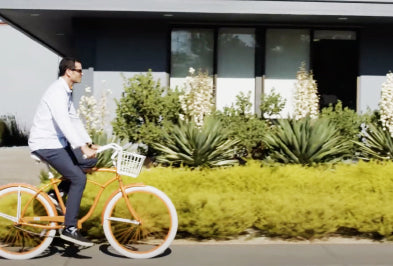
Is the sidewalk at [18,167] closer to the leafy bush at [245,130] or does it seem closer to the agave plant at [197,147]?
the agave plant at [197,147]

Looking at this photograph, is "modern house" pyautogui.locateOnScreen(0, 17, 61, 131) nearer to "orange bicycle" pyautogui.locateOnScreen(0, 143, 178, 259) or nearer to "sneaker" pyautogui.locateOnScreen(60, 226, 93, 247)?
"orange bicycle" pyautogui.locateOnScreen(0, 143, 178, 259)

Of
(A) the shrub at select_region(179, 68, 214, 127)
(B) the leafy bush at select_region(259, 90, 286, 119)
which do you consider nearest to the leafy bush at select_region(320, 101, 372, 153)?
(B) the leafy bush at select_region(259, 90, 286, 119)

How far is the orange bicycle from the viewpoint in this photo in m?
Answer: 5.65

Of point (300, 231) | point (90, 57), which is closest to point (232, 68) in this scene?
point (90, 57)

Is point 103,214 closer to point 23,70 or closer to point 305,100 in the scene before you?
point 305,100

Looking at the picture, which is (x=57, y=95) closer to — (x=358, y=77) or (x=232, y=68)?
(x=232, y=68)

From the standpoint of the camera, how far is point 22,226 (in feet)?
18.9

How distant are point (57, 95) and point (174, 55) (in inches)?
261

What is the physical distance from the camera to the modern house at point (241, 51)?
1165 centimetres

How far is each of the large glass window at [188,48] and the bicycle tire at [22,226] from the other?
256 inches

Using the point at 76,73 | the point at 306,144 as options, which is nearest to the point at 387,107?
the point at 306,144

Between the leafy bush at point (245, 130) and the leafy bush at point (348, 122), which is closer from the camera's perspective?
the leafy bush at point (245, 130)

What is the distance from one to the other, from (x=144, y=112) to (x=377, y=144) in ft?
13.2

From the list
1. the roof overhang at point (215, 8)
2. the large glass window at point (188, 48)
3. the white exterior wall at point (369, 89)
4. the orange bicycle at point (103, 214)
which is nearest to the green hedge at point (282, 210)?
the orange bicycle at point (103, 214)
